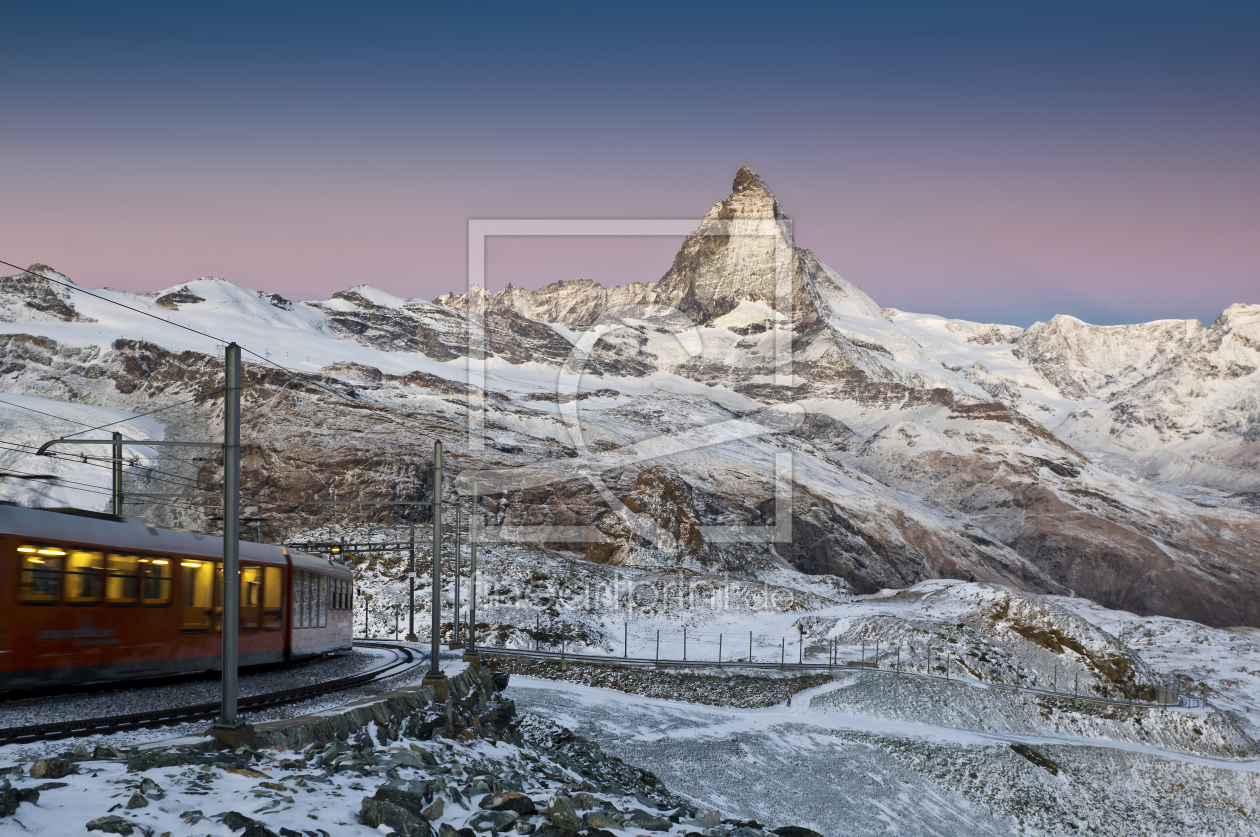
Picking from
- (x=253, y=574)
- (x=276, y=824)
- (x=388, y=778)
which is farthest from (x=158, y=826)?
(x=253, y=574)

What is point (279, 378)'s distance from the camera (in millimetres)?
166250

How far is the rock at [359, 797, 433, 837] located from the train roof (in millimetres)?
14207

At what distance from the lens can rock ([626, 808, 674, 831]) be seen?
61.4ft

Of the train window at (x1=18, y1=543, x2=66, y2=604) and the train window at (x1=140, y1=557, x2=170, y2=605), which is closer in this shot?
the train window at (x1=18, y1=543, x2=66, y2=604)

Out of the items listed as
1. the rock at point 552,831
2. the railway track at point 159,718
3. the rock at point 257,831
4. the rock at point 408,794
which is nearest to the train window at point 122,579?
the railway track at point 159,718

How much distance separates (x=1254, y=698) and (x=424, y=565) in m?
85.9

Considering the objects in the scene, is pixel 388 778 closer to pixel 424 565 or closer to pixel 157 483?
pixel 424 565

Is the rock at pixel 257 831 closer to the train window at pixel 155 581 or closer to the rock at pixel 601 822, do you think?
the rock at pixel 601 822

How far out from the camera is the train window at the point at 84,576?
2472 centimetres

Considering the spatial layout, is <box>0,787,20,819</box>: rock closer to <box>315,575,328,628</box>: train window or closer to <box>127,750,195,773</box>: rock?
<box>127,750,195,773</box>: rock

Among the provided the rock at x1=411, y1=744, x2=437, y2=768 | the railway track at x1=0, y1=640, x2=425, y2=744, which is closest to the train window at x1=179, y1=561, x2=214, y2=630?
the railway track at x1=0, y1=640, x2=425, y2=744

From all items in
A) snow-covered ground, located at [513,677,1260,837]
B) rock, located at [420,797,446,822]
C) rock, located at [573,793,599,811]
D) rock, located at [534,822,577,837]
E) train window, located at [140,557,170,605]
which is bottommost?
snow-covered ground, located at [513,677,1260,837]

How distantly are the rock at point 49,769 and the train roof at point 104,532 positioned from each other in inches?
414

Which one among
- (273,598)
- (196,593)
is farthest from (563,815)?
(273,598)
